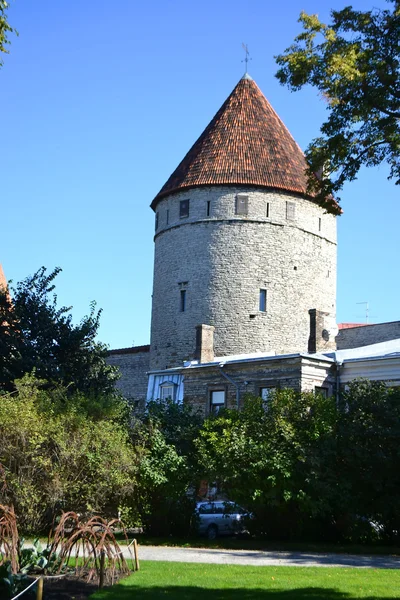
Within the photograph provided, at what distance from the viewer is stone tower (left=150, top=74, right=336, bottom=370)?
40188 mm

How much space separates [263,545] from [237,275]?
22.0 m

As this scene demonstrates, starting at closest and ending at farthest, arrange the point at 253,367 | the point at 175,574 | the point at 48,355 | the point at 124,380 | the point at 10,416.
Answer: the point at 175,574 < the point at 10,416 < the point at 253,367 < the point at 48,355 < the point at 124,380

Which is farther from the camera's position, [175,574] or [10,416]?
[10,416]

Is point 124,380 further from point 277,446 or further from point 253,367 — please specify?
point 277,446

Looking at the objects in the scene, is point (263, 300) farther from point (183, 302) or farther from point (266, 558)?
point (266, 558)

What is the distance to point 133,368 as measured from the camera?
45.9m

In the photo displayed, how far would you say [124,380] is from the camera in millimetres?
46062

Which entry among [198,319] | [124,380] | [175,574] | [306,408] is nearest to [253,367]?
[306,408]

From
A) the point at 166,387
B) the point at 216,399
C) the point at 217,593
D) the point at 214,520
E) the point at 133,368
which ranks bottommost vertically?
the point at 217,593

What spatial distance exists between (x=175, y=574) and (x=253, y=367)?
14.8 metres

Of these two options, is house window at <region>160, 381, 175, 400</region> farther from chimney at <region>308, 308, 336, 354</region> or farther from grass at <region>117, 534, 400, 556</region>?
grass at <region>117, 534, 400, 556</region>

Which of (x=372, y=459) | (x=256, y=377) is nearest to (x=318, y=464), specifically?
(x=372, y=459)

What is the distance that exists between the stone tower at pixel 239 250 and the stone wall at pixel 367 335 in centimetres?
129

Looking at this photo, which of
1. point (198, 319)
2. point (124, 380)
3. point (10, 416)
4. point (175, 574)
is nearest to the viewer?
point (175, 574)
